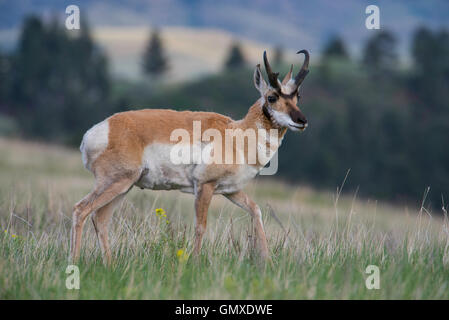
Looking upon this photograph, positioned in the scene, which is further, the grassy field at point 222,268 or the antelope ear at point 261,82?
the antelope ear at point 261,82

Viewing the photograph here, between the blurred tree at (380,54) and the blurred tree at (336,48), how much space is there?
1295 centimetres

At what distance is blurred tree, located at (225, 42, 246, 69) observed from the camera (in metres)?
117

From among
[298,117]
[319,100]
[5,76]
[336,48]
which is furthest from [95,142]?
[336,48]

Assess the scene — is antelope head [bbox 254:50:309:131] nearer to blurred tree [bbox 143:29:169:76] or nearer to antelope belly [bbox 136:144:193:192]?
antelope belly [bbox 136:144:193:192]

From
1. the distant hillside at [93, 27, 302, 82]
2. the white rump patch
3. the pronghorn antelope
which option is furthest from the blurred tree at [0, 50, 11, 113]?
the pronghorn antelope

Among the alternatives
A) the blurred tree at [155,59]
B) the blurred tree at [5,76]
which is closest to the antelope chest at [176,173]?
the blurred tree at [5,76]

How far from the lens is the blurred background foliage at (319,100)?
185 feet

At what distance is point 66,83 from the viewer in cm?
7806

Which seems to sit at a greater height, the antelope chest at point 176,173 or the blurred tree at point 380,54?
the blurred tree at point 380,54

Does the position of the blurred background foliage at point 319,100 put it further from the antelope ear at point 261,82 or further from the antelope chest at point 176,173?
the antelope chest at point 176,173

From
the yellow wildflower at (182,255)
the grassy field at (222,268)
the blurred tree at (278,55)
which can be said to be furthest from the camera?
the blurred tree at (278,55)

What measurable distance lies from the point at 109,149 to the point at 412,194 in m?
48.4

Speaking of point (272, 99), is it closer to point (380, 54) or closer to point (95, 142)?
point (95, 142)

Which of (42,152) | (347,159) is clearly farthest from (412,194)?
(42,152)
